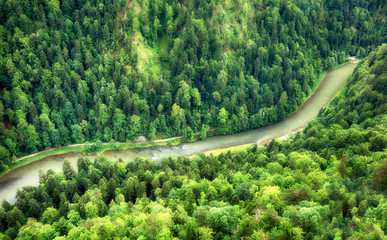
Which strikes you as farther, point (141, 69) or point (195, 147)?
point (141, 69)

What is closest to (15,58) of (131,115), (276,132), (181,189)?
(131,115)

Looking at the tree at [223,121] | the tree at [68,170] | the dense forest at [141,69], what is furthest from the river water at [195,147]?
the tree at [68,170]

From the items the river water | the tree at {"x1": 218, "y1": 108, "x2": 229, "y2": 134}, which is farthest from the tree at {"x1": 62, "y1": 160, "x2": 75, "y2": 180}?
the tree at {"x1": 218, "y1": 108, "x2": 229, "y2": 134}

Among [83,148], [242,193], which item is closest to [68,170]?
[83,148]

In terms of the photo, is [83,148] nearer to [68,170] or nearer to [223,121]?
[68,170]

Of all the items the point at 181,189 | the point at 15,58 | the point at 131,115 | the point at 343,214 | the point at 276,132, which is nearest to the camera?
the point at 343,214

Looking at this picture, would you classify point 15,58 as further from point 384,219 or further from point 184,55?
point 384,219

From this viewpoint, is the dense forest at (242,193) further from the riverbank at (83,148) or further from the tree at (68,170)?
the riverbank at (83,148)
